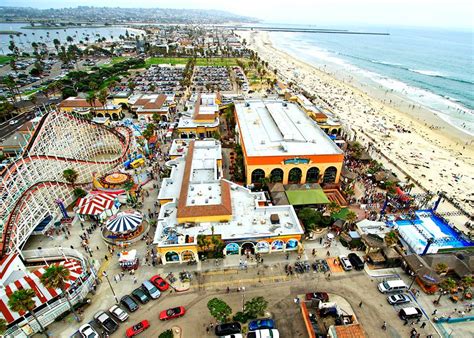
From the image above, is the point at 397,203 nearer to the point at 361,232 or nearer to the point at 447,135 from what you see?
the point at 361,232

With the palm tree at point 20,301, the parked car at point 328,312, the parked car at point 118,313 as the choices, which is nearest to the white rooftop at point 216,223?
the parked car at point 118,313

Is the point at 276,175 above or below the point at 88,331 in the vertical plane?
above

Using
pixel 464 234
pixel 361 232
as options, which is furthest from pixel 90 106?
pixel 464 234

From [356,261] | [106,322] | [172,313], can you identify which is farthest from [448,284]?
[106,322]

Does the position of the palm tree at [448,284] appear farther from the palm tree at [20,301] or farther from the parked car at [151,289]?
the palm tree at [20,301]

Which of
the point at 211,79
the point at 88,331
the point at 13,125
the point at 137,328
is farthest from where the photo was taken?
the point at 211,79

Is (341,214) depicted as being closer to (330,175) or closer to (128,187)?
(330,175)

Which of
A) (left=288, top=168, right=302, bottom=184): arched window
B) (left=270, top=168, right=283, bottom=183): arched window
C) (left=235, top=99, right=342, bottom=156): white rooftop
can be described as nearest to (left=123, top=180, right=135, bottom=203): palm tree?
(left=235, top=99, right=342, bottom=156): white rooftop
